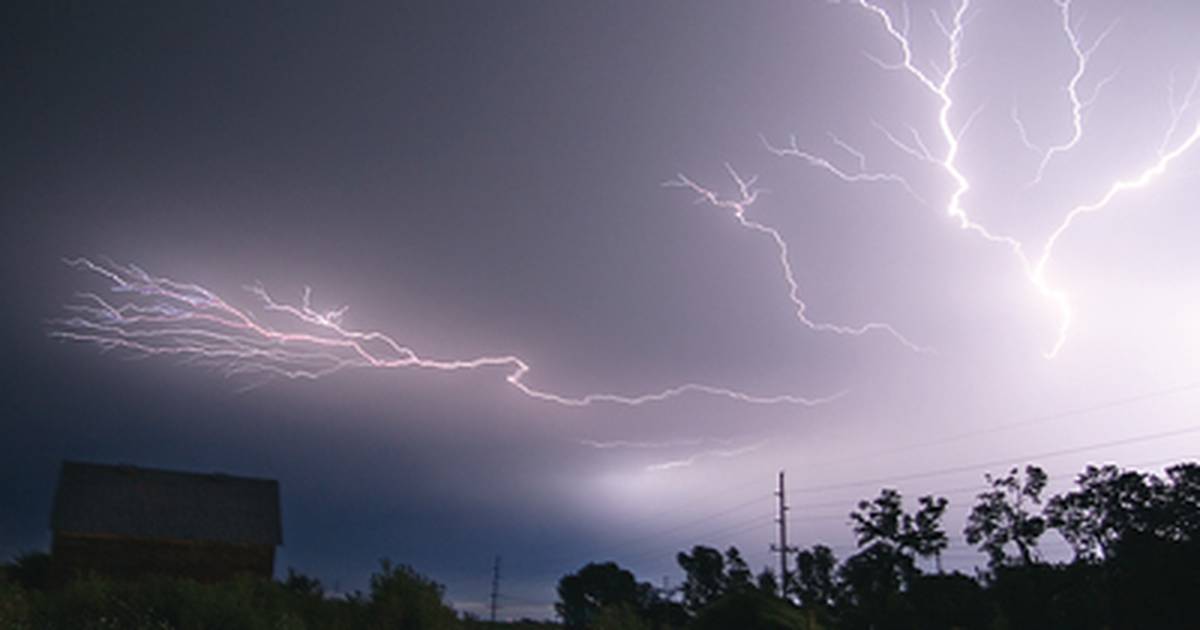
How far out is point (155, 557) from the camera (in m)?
28.7

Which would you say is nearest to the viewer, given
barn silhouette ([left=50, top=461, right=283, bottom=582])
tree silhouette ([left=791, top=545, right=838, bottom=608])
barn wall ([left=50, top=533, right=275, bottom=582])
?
barn wall ([left=50, top=533, right=275, bottom=582])

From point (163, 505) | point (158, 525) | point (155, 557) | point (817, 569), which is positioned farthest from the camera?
point (817, 569)

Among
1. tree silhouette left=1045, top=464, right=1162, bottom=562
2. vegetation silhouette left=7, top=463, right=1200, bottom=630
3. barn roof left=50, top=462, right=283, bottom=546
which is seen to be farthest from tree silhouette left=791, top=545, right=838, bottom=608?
barn roof left=50, top=462, right=283, bottom=546

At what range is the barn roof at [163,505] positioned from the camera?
1133 inches

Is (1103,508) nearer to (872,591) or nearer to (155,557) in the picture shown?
(872,591)

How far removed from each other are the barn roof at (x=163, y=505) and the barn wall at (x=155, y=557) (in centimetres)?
27

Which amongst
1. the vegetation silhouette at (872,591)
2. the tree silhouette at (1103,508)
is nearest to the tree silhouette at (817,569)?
the vegetation silhouette at (872,591)

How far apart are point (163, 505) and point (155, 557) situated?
2.67 meters

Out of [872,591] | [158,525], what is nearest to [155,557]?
[158,525]

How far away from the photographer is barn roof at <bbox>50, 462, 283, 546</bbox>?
94.4 ft

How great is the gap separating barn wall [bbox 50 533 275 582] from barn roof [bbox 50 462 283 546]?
0.90 feet

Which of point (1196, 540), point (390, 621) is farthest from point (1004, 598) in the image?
point (390, 621)

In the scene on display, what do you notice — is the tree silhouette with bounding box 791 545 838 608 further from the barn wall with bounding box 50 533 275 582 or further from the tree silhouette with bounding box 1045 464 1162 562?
the barn wall with bounding box 50 533 275 582

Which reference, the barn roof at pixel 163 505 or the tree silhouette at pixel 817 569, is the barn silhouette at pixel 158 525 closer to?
the barn roof at pixel 163 505
